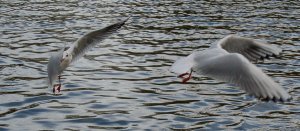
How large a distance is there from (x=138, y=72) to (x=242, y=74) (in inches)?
244

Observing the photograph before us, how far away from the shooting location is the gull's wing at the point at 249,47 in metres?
9.64

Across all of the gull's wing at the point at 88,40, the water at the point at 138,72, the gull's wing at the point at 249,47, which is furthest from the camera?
the gull's wing at the point at 88,40

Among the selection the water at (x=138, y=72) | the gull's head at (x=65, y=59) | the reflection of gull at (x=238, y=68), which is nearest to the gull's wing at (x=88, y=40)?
the gull's head at (x=65, y=59)

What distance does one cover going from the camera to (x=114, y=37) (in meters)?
19.0

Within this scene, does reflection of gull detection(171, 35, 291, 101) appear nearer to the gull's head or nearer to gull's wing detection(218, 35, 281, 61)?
gull's wing detection(218, 35, 281, 61)

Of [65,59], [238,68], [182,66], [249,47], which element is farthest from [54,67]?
[249,47]

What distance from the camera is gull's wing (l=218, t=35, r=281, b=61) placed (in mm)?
9641

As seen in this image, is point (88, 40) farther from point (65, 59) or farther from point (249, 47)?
point (249, 47)

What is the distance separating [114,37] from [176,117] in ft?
27.6

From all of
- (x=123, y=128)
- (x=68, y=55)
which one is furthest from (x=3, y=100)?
(x=123, y=128)

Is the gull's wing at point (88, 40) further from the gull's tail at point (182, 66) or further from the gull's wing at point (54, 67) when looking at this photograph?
the gull's tail at point (182, 66)

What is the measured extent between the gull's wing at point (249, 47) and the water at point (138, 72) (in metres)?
1.40

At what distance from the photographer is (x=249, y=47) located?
9891mm

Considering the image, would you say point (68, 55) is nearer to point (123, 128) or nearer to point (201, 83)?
point (123, 128)
